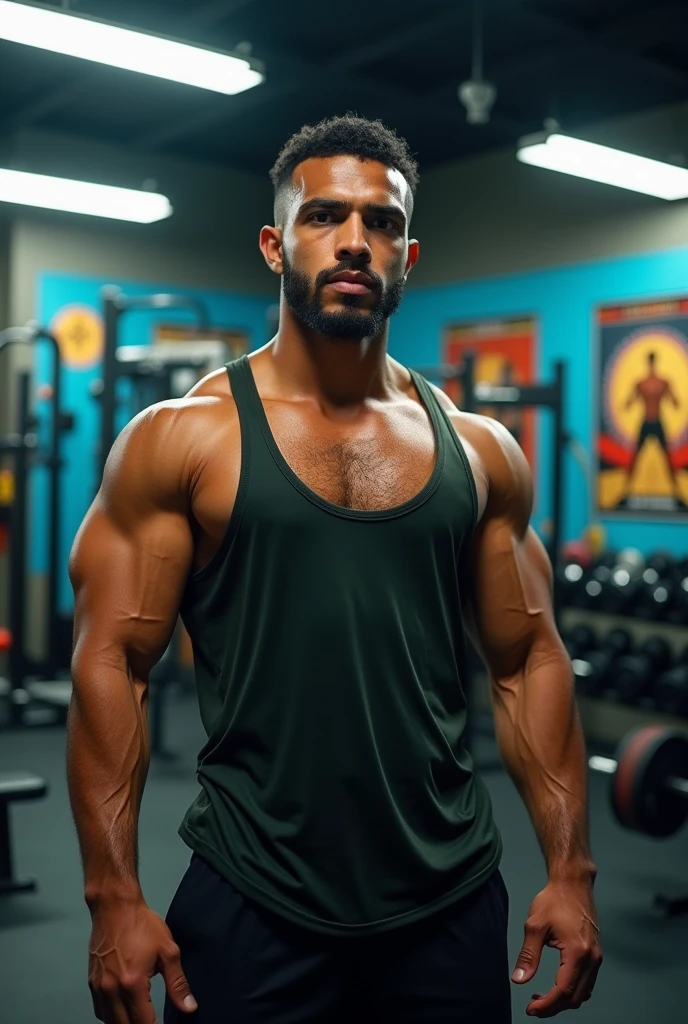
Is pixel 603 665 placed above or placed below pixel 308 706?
below

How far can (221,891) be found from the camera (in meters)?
1.13

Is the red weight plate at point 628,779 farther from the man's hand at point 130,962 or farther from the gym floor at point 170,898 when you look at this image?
the man's hand at point 130,962

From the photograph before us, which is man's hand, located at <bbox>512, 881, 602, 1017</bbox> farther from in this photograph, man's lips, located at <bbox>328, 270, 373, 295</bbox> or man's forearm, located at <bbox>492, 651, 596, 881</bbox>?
man's lips, located at <bbox>328, 270, 373, 295</bbox>

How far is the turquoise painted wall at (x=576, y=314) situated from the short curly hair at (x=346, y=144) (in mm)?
3885

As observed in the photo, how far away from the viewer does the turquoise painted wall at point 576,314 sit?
4969 mm

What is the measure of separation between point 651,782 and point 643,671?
159 cm

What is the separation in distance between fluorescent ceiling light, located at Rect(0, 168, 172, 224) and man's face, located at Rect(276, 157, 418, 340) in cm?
354

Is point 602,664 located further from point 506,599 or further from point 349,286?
point 349,286

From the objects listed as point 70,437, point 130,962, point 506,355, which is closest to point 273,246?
point 130,962

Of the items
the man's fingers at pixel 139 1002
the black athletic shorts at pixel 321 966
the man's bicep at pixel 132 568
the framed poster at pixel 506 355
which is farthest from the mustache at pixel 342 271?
the framed poster at pixel 506 355

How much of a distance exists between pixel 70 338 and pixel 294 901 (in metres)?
5.21

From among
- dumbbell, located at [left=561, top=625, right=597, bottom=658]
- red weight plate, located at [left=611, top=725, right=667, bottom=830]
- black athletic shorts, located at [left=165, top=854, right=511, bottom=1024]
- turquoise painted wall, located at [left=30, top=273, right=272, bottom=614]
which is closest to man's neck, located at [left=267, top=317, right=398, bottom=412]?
black athletic shorts, located at [left=165, top=854, right=511, bottom=1024]

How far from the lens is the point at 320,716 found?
1132 mm

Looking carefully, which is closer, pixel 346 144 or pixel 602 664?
pixel 346 144
